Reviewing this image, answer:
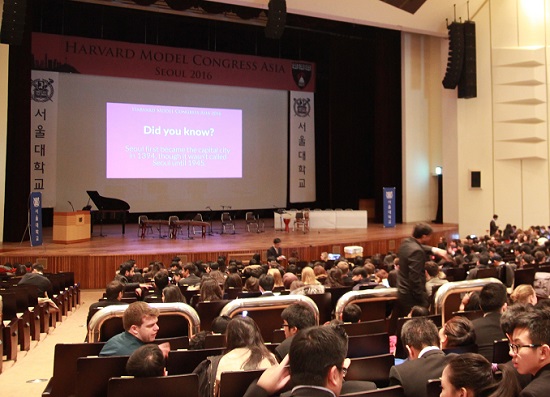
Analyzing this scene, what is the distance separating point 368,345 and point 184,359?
44.1 inches

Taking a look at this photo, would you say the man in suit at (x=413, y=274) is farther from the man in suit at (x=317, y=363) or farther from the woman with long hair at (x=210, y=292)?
the man in suit at (x=317, y=363)

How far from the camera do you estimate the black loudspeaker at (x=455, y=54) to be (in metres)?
18.6

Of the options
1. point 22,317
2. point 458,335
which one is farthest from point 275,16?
point 458,335

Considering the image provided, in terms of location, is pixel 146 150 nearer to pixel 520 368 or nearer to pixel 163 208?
pixel 163 208

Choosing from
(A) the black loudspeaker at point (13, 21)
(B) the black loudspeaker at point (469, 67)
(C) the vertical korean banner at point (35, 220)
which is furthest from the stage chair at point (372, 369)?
(B) the black loudspeaker at point (469, 67)

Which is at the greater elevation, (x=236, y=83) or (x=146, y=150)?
(x=236, y=83)

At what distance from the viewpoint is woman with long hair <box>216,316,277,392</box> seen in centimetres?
314

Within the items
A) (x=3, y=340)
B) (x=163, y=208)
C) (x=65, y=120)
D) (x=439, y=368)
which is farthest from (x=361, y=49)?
(x=439, y=368)

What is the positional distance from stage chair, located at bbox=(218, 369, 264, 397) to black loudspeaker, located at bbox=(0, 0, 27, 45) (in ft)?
38.9

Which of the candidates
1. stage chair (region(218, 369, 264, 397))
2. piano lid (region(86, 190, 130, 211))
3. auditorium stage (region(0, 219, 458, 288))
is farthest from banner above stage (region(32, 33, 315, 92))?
stage chair (region(218, 369, 264, 397))

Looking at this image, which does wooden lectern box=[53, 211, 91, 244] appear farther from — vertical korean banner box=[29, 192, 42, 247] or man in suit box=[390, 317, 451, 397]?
man in suit box=[390, 317, 451, 397]

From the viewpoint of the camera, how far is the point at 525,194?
754 inches

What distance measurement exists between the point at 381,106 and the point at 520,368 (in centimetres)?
1890

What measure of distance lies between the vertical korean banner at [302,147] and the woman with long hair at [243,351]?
18.7 m
